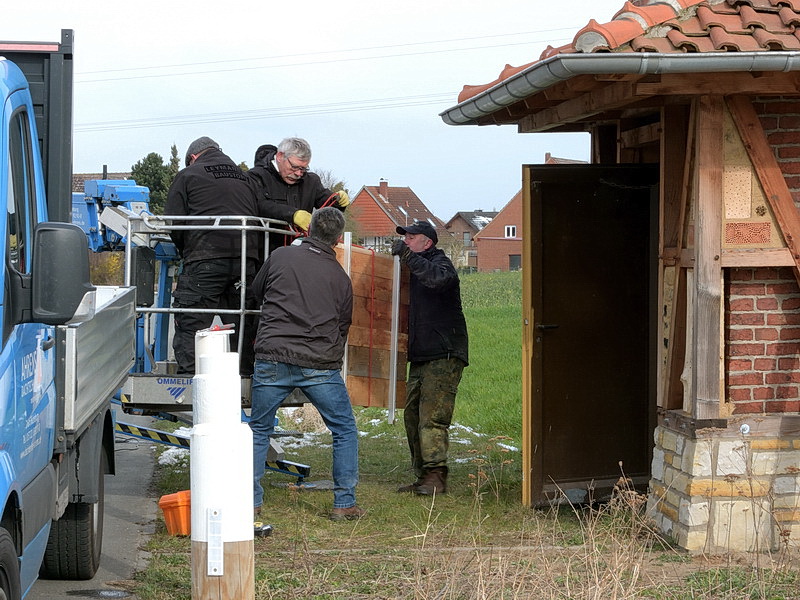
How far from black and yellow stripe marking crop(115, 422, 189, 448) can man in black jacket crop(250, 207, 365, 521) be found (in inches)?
65.3

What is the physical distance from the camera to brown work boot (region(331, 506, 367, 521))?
7.47m

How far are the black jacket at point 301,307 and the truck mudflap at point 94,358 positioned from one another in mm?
915

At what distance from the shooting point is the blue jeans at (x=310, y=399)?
7.22m

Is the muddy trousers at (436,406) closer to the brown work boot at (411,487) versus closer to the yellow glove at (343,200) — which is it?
the brown work boot at (411,487)

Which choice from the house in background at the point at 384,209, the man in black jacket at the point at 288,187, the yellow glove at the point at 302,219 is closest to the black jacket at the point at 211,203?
the man in black jacket at the point at 288,187

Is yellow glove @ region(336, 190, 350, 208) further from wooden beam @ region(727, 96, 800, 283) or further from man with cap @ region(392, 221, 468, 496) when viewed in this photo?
wooden beam @ region(727, 96, 800, 283)

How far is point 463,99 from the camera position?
7.87 m

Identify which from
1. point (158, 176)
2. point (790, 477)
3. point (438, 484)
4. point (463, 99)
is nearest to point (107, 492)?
point (438, 484)

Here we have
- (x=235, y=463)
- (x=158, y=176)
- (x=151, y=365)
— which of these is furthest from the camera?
(x=158, y=176)

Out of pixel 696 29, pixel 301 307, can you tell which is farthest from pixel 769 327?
pixel 301 307

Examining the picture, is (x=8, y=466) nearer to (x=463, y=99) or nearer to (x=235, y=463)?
(x=235, y=463)

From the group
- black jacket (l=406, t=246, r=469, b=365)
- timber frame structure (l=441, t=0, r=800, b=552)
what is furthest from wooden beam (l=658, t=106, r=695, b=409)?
black jacket (l=406, t=246, r=469, b=365)

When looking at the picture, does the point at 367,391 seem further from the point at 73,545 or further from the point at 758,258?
the point at 758,258

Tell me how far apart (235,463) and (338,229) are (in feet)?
14.5
